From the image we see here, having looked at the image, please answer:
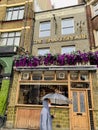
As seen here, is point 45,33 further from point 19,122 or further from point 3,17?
point 19,122

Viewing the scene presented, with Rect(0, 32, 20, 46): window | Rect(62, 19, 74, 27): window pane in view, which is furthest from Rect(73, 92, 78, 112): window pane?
Rect(0, 32, 20, 46): window

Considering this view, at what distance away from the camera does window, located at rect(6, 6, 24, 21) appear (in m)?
19.3

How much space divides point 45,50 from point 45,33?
2.12m

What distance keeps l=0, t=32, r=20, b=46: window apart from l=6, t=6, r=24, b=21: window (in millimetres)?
2161

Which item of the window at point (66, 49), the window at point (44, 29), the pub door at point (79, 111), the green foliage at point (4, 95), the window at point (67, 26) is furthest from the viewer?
the window at point (44, 29)

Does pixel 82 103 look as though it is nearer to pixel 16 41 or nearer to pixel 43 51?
pixel 43 51

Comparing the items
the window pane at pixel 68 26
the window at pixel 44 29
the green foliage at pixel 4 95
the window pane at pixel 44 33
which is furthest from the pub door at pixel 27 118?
the window pane at pixel 68 26

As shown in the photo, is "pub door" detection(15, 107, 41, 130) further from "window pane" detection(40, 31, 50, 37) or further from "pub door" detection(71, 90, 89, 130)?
→ "window pane" detection(40, 31, 50, 37)

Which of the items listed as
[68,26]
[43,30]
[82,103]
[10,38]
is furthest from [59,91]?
[10,38]

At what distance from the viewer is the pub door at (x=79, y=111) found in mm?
10953

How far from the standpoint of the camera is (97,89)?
11711 millimetres

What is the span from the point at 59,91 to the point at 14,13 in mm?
11842

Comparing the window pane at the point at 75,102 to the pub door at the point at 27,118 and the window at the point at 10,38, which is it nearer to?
the pub door at the point at 27,118

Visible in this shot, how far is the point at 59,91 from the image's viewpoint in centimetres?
1230
